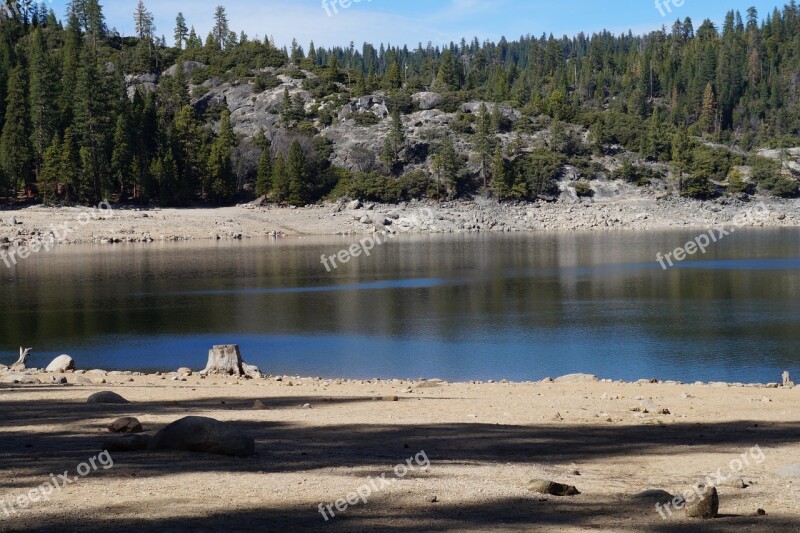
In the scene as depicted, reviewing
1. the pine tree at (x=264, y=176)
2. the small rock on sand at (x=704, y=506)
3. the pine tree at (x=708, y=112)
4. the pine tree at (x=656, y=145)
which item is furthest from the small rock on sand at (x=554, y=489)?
the pine tree at (x=708, y=112)

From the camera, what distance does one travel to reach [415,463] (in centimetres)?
974

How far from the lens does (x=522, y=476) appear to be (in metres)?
9.10

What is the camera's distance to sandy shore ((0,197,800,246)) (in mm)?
79562

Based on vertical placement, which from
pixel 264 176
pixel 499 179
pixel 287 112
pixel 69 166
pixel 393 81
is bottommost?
pixel 499 179

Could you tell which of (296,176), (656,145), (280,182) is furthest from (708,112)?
(280,182)

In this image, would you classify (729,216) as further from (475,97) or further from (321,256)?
(321,256)

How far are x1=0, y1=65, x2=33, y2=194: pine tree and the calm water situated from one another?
28138mm

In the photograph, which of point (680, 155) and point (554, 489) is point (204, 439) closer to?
point (554, 489)

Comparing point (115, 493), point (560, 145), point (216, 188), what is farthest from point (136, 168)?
point (115, 493)

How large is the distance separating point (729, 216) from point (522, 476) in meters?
103

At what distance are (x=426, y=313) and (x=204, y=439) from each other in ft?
86.1

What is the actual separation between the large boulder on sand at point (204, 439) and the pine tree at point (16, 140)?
85177 mm

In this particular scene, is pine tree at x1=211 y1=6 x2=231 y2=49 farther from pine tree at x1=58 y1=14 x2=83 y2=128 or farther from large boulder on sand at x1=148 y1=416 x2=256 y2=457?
large boulder on sand at x1=148 y1=416 x2=256 y2=457

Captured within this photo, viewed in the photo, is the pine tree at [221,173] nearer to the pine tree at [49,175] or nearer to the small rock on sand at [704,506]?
the pine tree at [49,175]
